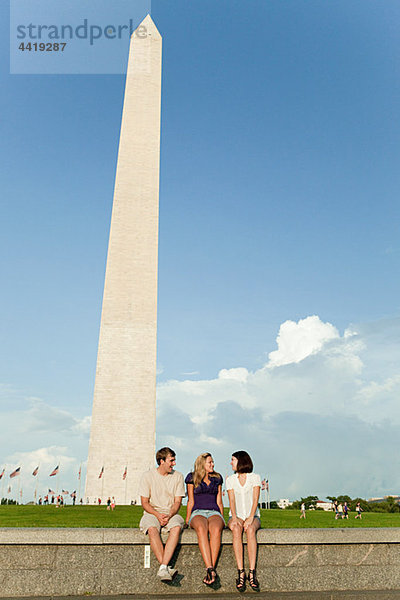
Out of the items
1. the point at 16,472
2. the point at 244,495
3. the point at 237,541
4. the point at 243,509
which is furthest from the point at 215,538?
the point at 16,472

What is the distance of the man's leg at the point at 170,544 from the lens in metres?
6.75

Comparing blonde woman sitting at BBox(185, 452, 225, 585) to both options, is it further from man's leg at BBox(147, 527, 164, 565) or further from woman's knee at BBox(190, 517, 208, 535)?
man's leg at BBox(147, 527, 164, 565)

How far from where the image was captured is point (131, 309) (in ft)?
110

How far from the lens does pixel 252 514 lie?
7.31 metres

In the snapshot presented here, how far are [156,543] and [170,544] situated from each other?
0.64 ft

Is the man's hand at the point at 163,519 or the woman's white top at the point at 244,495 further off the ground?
the woman's white top at the point at 244,495

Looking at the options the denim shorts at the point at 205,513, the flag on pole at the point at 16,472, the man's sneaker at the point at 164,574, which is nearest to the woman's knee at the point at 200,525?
the denim shorts at the point at 205,513

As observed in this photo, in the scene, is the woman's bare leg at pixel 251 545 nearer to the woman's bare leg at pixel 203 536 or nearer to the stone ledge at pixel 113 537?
the stone ledge at pixel 113 537

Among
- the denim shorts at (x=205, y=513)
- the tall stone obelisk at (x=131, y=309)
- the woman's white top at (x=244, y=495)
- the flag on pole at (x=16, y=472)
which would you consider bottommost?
the denim shorts at (x=205, y=513)

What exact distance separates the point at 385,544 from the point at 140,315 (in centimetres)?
2650

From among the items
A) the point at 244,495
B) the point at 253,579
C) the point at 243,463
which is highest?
the point at 243,463

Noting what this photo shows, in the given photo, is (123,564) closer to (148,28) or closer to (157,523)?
(157,523)

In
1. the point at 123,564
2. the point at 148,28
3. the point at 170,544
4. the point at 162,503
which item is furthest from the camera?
the point at 148,28

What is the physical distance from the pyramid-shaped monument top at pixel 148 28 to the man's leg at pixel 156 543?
1533 inches
